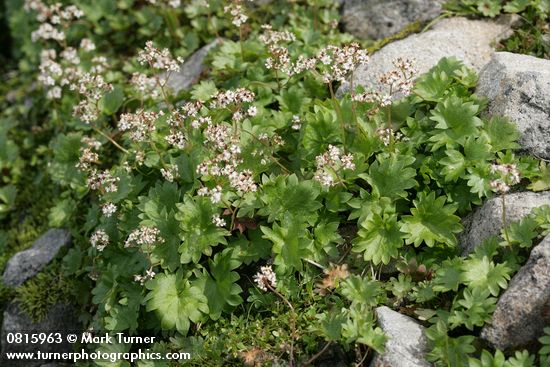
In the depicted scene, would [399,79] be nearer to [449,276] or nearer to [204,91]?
[449,276]

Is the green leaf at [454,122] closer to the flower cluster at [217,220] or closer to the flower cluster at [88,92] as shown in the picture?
the flower cluster at [217,220]

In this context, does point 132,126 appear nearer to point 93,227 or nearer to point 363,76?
point 93,227

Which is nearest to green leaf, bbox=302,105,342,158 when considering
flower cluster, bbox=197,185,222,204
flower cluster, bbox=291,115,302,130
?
flower cluster, bbox=291,115,302,130

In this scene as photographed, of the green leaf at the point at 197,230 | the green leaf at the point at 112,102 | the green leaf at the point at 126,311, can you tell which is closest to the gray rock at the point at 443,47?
the green leaf at the point at 197,230

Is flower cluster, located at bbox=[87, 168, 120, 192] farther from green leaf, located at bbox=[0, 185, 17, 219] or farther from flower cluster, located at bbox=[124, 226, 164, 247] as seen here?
green leaf, located at bbox=[0, 185, 17, 219]

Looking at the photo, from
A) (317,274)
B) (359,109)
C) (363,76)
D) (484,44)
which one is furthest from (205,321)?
(484,44)
